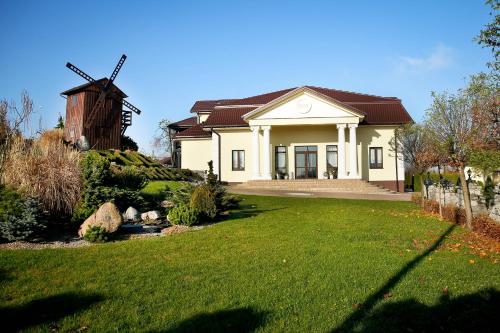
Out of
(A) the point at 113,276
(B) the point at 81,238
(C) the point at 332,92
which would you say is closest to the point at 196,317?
(A) the point at 113,276

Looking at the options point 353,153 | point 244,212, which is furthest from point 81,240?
point 353,153

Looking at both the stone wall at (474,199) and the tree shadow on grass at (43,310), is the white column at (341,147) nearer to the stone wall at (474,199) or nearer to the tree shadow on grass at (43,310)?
the stone wall at (474,199)

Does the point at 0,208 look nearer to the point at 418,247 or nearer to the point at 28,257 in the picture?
the point at 28,257

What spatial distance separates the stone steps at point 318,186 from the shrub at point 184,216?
15940 mm

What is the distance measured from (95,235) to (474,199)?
11.9m

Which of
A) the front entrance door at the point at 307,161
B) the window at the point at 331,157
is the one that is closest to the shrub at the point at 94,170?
the front entrance door at the point at 307,161

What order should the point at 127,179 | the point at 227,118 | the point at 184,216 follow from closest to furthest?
the point at 184,216 < the point at 127,179 < the point at 227,118

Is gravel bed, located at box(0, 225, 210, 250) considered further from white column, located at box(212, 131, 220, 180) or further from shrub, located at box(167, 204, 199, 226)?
white column, located at box(212, 131, 220, 180)

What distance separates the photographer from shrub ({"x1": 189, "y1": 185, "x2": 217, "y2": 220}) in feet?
37.9

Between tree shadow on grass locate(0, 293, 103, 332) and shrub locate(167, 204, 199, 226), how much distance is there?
5491mm

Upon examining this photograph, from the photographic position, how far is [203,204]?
11.6 metres

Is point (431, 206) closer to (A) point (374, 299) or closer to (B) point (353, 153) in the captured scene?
(A) point (374, 299)

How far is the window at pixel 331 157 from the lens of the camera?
3147cm

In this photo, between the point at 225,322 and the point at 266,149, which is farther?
the point at 266,149
